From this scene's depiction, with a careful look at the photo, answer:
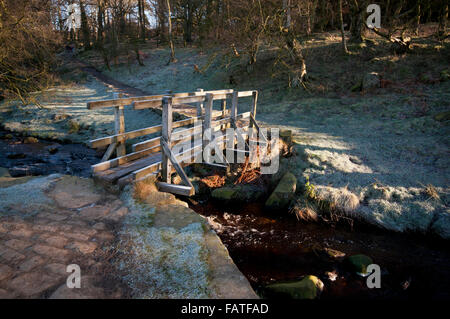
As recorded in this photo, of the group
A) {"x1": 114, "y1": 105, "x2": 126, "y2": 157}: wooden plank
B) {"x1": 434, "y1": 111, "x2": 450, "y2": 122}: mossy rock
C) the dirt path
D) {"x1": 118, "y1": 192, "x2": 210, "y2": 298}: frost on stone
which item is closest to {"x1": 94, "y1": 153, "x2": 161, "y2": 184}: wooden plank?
{"x1": 114, "y1": 105, "x2": 126, "y2": 157}: wooden plank

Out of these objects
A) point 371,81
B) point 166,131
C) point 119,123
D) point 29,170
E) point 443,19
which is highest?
point 443,19

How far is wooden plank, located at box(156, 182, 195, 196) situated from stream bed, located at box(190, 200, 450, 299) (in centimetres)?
129

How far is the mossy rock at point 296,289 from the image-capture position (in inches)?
165

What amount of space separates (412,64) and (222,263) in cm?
1699

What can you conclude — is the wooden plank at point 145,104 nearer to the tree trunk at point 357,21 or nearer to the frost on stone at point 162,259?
the frost on stone at point 162,259

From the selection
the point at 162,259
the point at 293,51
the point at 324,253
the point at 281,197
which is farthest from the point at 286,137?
the point at 293,51

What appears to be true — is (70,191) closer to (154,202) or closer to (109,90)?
(154,202)

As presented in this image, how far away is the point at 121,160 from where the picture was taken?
630 centimetres

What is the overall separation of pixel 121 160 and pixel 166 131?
1.34 m

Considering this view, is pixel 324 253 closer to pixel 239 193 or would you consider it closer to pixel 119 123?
pixel 239 193

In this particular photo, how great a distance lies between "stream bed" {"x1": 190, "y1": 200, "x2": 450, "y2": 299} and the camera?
477 cm

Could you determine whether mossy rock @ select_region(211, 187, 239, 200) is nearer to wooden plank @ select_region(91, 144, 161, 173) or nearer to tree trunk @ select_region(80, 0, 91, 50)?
wooden plank @ select_region(91, 144, 161, 173)

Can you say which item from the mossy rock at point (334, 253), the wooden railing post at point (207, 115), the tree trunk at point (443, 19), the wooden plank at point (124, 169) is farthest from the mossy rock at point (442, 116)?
the wooden plank at point (124, 169)

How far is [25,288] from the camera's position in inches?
120
